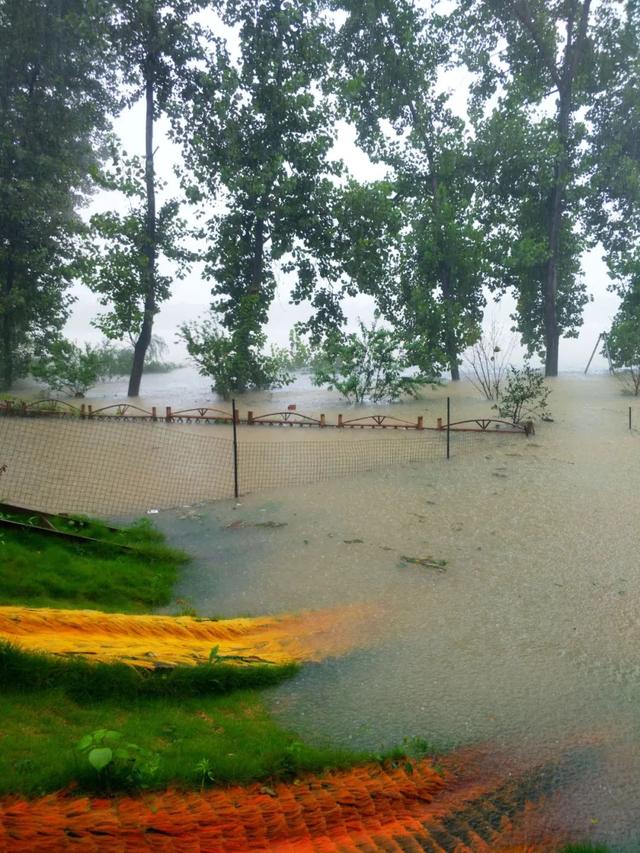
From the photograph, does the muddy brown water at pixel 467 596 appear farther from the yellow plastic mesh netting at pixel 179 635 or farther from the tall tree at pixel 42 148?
the tall tree at pixel 42 148

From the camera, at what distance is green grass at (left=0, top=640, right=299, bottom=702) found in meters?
3.69

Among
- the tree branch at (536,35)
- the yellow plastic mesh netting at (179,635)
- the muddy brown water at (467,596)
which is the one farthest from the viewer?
the tree branch at (536,35)

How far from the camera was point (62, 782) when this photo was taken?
108 inches

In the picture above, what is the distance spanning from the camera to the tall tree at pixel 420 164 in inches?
914

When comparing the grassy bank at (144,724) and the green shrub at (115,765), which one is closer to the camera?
the green shrub at (115,765)

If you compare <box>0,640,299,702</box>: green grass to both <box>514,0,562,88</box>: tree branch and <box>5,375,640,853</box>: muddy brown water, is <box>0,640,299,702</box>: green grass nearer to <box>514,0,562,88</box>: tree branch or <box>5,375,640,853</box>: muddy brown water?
<box>5,375,640,853</box>: muddy brown water

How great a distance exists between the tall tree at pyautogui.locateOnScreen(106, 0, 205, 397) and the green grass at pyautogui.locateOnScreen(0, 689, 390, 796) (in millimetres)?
17063

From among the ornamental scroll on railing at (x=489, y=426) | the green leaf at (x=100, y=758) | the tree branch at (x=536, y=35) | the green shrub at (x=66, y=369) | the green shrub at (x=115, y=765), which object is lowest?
the green shrub at (x=115, y=765)

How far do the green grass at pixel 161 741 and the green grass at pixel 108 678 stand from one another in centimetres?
7

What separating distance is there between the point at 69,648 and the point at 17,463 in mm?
7347

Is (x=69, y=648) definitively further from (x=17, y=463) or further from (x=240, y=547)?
(x=17, y=463)

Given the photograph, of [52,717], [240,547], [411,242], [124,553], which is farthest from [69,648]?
[411,242]

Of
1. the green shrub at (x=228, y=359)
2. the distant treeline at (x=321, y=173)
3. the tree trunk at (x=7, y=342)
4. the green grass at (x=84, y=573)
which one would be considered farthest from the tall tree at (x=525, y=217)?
the green grass at (x=84, y=573)

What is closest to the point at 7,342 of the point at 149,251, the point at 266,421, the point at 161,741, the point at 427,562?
the point at 149,251
